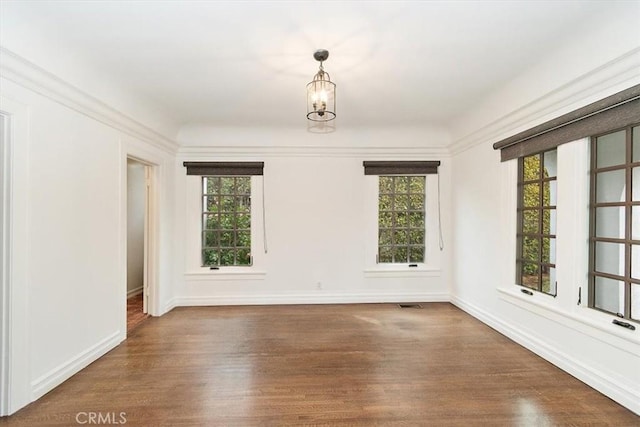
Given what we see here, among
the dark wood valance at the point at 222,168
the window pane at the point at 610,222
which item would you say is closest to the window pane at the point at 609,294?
the window pane at the point at 610,222

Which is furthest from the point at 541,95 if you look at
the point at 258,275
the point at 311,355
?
the point at 258,275

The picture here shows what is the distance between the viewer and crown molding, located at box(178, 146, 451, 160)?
484 cm

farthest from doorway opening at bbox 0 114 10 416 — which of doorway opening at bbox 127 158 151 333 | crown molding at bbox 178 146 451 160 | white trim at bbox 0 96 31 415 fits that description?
doorway opening at bbox 127 158 151 333

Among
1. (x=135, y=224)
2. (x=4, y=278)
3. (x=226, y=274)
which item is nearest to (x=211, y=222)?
(x=226, y=274)

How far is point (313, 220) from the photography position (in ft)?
16.2

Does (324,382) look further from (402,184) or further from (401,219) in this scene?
(402,184)

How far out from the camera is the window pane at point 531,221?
3.28 m

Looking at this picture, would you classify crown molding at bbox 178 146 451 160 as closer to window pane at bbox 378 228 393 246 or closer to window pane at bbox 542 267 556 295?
window pane at bbox 378 228 393 246

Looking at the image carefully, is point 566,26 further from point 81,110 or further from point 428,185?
point 81,110

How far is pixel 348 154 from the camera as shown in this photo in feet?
16.3

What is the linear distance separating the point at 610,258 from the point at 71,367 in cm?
452

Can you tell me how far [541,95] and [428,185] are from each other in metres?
2.24

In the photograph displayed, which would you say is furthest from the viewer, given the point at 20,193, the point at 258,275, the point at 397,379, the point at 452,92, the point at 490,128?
the point at 258,275

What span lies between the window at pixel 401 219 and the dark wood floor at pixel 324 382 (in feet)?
4.66
